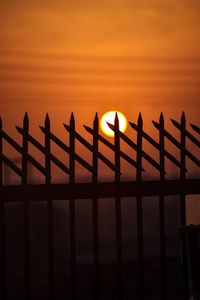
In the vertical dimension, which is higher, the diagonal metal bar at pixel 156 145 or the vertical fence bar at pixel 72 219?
the diagonal metal bar at pixel 156 145

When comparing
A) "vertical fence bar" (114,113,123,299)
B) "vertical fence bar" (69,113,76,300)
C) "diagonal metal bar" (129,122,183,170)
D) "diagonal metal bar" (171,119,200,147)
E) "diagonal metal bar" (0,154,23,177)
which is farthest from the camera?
"diagonal metal bar" (171,119,200,147)

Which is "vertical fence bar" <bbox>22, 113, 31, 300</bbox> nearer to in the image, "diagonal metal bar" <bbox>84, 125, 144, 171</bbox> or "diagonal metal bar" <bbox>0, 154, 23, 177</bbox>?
"diagonal metal bar" <bbox>0, 154, 23, 177</bbox>

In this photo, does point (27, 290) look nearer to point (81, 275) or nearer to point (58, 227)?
point (81, 275)

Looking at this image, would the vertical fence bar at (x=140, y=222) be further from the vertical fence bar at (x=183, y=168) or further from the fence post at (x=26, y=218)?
the fence post at (x=26, y=218)

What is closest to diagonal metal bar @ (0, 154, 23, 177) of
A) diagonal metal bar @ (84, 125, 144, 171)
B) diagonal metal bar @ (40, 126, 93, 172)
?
diagonal metal bar @ (40, 126, 93, 172)

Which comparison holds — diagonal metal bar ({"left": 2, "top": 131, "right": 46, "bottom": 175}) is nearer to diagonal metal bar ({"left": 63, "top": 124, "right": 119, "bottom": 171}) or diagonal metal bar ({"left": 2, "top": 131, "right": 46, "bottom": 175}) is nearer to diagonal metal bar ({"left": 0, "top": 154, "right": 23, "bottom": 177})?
diagonal metal bar ({"left": 0, "top": 154, "right": 23, "bottom": 177})

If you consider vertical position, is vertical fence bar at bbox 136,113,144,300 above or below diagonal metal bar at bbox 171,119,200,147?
below

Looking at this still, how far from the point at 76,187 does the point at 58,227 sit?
2176 cm

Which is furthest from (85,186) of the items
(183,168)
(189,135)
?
(189,135)

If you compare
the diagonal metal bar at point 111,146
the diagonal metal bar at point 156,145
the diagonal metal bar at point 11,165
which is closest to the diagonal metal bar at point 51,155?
the diagonal metal bar at point 11,165

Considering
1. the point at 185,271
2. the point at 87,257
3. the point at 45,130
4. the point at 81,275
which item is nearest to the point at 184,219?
the point at 185,271

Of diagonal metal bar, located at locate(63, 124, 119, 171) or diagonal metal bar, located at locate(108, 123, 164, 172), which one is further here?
diagonal metal bar, located at locate(108, 123, 164, 172)

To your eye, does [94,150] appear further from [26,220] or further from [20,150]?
[26,220]

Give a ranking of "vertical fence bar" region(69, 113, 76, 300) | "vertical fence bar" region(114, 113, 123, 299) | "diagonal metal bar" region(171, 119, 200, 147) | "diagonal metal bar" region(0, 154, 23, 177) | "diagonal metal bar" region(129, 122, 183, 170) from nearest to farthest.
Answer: "diagonal metal bar" region(0, 154, 23, 177), "vertical fence bar" region(69, 113, 76, 300), "vertical fence bar" region(114, 113, 123, 299), "diagonal metal bar" region(129, 122, 183, 170), "diagonal metal bar" region(171, 119, 200, 147)
